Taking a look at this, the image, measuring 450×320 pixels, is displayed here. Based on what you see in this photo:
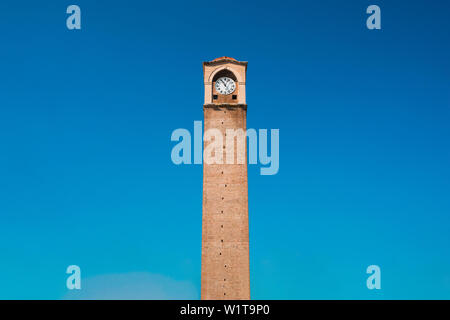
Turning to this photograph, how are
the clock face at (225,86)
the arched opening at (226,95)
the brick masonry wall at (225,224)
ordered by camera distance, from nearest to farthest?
the brick masonry wall at (225,224) < the arched opening at (226,95) < the clock face at (225,86)

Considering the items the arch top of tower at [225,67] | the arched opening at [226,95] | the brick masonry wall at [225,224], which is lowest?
the brick masonry wall at [225,224]

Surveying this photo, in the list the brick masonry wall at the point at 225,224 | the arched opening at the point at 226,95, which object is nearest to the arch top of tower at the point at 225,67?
the arched opening at the point at 226,95

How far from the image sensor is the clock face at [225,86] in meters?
42.2

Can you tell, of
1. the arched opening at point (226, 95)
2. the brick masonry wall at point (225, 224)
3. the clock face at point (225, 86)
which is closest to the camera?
the brick masonry wall at point (225, 224)

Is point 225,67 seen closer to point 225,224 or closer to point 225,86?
point 225,86

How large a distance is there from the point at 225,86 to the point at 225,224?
1055 centimetres

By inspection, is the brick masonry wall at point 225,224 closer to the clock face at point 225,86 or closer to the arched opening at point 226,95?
the arched opening at point 226,95

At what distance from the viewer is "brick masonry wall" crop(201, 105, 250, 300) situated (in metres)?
38.1

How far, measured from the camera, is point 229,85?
139 ft

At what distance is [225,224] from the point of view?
39250 mm

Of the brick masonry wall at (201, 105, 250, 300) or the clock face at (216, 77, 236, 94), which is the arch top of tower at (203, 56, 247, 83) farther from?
the brick masonry wall at (201, 105, 250, 300)
